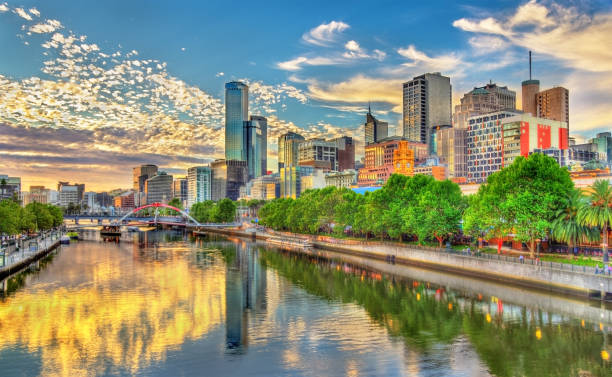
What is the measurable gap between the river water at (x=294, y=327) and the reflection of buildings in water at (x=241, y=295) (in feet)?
0.58

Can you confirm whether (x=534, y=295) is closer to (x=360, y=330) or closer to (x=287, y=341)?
(x=360, y=330)

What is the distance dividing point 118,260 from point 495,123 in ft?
489

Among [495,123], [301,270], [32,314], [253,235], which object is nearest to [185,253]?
[301,270]

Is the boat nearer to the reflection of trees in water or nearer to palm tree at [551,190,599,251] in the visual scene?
the reflection of trees in water

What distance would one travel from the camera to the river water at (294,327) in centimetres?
2897

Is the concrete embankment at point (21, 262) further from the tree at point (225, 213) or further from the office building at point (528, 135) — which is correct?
the office building at point (528, 135)

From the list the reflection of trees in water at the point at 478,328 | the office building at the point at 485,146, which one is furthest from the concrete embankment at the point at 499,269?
the office building at the point at 485,146

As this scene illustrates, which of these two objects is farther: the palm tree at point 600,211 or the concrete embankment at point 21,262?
the concrete embankment at point 21,262

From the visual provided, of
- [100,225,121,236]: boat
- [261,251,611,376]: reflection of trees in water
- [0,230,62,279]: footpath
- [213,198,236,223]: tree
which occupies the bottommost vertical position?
[261,251,611,376]: reflection of trees in water

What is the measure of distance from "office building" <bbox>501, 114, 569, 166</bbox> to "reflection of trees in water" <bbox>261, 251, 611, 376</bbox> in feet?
434

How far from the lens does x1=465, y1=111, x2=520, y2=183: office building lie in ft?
608

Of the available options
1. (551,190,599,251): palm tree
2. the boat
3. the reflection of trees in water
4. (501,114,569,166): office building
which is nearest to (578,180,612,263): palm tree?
(551,190,599,251): palm tree

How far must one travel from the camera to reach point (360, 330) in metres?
36.7

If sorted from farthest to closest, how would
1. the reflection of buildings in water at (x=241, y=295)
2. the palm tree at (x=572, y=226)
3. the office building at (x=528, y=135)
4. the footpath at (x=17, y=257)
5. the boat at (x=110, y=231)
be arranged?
the office building at (x=528, y=135) < the boat at (x=110, y=231) < the footpath at (x=17, y=257) < the palm tree at (x=572, y=226) < the reflection of buildings in water at (x=241, y=295)
